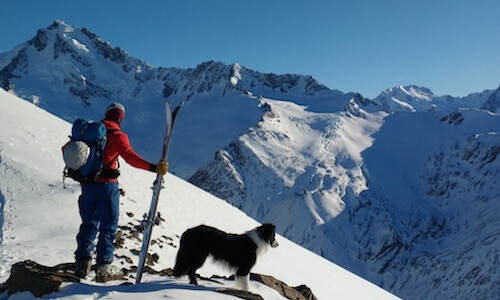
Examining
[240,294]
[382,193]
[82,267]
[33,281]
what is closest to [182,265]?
[240,294]

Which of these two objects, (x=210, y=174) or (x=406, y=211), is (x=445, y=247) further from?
(x=210, y=174)

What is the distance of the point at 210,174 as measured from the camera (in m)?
184

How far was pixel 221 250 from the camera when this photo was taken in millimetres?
8336

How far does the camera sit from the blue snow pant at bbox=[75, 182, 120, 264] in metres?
7.31

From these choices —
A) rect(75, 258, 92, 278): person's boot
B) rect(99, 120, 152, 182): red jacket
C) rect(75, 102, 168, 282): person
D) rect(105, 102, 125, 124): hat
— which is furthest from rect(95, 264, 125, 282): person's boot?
rect(105, 102, 125, 124): hat

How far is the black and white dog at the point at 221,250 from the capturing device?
813 cm

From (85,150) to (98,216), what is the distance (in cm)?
140

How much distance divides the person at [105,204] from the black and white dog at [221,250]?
1400mm

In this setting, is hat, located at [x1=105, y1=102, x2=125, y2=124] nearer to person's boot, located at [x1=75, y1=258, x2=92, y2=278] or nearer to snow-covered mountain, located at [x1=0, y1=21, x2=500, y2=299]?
person's boot, located at [x1=75, y1=258, x2=92, y2=278]

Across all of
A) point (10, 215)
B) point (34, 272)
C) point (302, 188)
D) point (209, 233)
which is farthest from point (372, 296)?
point (302, 188)

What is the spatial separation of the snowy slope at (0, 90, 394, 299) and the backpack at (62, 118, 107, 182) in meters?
1.84

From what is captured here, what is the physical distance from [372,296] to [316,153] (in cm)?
15591

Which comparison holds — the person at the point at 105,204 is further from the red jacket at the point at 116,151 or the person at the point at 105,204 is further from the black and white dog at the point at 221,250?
the black and white dog at the point at 221,250

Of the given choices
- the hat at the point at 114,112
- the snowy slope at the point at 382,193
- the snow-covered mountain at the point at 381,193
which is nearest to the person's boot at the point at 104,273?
the hat at the point at 114,112
